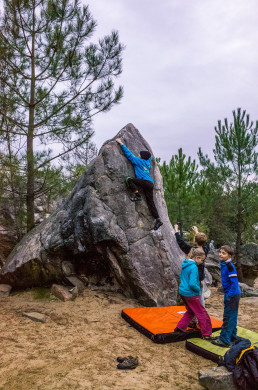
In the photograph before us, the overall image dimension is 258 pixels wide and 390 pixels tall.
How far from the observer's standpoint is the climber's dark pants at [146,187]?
654 cm

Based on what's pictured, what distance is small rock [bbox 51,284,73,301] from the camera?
598cm

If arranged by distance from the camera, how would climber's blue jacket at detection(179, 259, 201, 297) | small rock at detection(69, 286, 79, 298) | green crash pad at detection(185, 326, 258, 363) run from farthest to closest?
small rock at detection(69, 286, 79, 298) < climber's blue jacket at detection(179, 259, 201, 297) < green crash pad at detection(185, 326, 258, 363)

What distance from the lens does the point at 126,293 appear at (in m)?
6.31

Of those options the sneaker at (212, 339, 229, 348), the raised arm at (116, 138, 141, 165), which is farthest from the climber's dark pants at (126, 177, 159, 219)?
the sneaker at (212, 339, 229, 348)

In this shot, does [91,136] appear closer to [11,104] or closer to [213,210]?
[11,104]

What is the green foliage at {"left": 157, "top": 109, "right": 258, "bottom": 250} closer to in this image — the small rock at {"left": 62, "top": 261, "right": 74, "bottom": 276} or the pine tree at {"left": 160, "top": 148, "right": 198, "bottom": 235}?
the pine tree at {"left": 160, "top": 148, "right": 198, "bottom": 235}

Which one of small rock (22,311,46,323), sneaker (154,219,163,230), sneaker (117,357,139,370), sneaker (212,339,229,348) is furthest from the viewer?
sneaker (154,219,163,230)

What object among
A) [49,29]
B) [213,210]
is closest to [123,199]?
[49,29]

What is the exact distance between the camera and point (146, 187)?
6668 millimetres

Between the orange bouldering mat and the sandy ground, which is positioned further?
the orange bouldering mat

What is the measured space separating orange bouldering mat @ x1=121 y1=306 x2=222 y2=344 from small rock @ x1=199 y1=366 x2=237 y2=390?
1.35 meters

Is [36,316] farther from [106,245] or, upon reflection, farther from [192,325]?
[192,325]

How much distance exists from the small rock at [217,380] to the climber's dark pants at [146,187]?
3.89 metres

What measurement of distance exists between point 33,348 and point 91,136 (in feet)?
19.9
